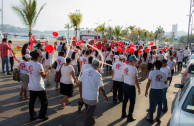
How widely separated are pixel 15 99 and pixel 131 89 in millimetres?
4145

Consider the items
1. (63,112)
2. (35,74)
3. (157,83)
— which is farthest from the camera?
(63,112)

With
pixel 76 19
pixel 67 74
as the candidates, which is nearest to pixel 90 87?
pixel 67 74

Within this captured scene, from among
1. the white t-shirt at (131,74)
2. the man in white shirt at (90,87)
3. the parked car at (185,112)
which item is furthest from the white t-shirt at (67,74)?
the parked car at (185,112)

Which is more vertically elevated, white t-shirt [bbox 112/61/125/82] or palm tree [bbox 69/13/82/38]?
palm tree [bbox 69/13/82/38]

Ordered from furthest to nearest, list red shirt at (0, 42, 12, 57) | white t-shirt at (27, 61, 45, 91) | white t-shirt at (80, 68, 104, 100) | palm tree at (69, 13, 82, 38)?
palm tree at (69, 13, 82, 38)
red shirt at (0, 42, 12, 57)
white t-shirt at (27, 61, 45, 91)
white t-shirt at (80, 68, 104, 100)

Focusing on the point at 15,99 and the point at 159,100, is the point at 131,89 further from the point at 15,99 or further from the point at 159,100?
the point at 15,99

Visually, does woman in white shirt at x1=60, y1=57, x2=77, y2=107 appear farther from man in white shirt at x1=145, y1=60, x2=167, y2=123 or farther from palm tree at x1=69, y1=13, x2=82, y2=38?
palm tree at x1=69, y1=13, x2=82, y2=38

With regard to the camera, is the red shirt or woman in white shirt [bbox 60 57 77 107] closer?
woman in white shirt [bbox 60 57 77 107]

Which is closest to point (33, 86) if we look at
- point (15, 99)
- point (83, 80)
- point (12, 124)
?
point (12, 124)

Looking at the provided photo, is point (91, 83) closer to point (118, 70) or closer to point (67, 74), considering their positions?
point (67, 74)

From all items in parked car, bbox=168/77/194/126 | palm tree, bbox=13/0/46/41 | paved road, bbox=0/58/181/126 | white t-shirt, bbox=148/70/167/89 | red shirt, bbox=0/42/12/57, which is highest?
palm tree, bbox=13/0/46/41

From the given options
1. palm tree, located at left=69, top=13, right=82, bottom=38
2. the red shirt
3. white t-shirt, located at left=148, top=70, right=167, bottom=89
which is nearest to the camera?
white t-shirt, located at left=148, top=70, right=167, bottom=89

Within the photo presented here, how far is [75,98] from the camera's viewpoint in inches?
258

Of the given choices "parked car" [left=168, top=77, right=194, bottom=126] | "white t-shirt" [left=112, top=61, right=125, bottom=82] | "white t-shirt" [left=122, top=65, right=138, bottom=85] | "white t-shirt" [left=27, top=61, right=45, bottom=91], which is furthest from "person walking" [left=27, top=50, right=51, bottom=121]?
"parked car" [left=168, top=77, right=194, bottom=126]
